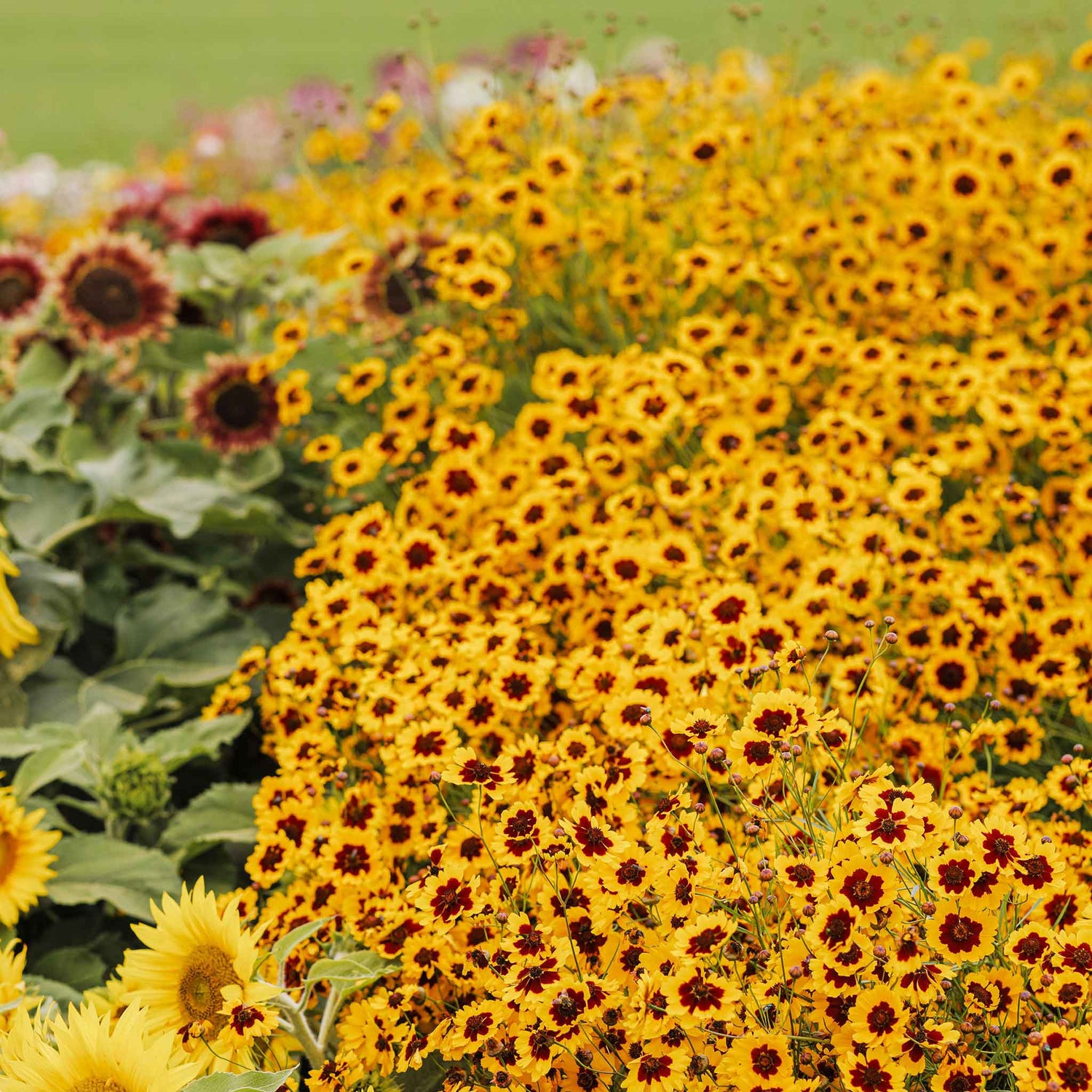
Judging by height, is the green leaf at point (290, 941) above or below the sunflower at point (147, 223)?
below

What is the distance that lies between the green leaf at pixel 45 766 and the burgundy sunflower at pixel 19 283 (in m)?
1.58

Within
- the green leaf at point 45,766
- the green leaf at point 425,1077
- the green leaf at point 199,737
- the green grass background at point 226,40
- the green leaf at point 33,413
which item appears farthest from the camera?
the green grass background at point 226,40

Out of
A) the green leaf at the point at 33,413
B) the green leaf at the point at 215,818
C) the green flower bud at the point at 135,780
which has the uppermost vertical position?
the green leaf at the point at 33,413

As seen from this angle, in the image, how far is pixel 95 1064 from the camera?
4.45ft

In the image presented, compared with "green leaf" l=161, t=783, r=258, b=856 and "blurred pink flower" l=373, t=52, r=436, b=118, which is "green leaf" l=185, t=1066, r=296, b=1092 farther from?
"blurred pink flower" l=373, t=52, r=436, b=118

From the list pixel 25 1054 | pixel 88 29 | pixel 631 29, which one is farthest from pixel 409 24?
pixel 88 29

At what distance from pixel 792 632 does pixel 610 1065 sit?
2.76ft

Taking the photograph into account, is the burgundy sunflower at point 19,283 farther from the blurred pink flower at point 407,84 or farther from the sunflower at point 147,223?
the blurred pink flower at point 407,84

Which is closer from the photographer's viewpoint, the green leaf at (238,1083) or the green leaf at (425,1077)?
the green leaf at (238,1083)

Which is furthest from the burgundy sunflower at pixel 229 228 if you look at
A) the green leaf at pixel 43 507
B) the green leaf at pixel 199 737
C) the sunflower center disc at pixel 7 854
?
the sunflower center disc at pixel 7 854

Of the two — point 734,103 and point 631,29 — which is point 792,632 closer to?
point 734,103

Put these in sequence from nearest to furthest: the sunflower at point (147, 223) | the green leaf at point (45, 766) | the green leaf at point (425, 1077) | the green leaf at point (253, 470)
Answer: the green leaf at point (425, 1077)
the green leaf at point (45, 766)
the green leaf at point (253, 470)
the sunflower at point (147, 223)

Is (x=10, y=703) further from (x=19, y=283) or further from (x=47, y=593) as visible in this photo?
(x=19, y=283)

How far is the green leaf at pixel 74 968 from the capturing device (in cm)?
206
